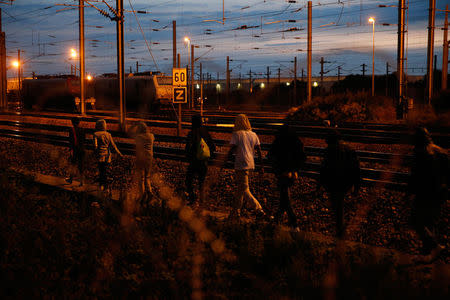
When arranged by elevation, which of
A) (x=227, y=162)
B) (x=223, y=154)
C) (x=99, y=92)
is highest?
(x=99, y=92)

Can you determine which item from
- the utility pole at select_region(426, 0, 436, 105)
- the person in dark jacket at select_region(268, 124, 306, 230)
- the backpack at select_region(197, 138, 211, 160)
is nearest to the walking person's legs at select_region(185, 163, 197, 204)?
the backpack at select_region(197, 138, 211, 160)

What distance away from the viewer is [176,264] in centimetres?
557

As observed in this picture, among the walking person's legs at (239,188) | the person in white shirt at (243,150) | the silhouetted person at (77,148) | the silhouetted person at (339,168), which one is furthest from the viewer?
the silhouetted person at (77,148)

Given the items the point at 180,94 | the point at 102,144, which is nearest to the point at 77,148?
the point at 102,144

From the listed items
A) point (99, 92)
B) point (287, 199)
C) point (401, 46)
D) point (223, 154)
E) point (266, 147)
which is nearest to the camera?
point (287, 199)

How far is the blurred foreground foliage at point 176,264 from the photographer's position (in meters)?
4.78

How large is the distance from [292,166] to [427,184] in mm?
2231

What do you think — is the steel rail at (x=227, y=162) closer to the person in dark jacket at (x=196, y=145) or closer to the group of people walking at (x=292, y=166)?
the group of people walking at (x=292, y=166)

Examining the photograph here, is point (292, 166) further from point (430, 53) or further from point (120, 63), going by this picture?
point (430, 53)

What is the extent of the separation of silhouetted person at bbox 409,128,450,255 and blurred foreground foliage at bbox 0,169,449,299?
1.74 feet

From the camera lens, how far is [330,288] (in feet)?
15.3

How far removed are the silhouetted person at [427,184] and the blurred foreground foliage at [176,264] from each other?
531 millimetres

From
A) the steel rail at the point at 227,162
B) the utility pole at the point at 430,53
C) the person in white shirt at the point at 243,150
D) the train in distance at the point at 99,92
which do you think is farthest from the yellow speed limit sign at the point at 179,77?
the train in distance at the point at 99,92

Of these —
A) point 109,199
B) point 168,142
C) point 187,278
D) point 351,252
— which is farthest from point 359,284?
point 168,142
